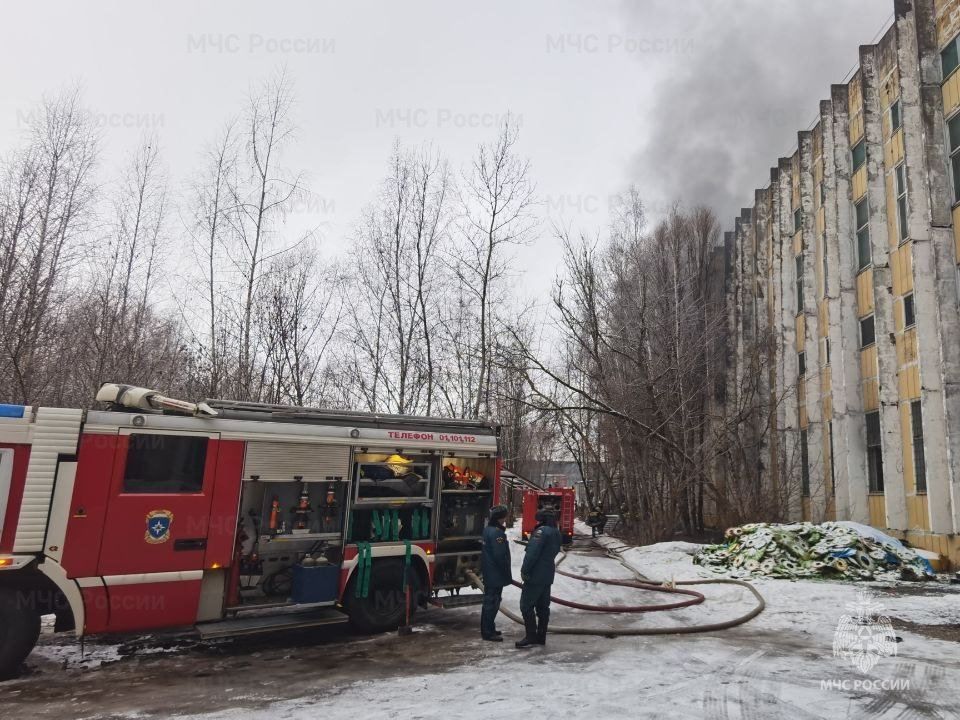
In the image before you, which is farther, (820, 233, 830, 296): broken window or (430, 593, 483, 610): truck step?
(820, 233, 830, 296): broken window

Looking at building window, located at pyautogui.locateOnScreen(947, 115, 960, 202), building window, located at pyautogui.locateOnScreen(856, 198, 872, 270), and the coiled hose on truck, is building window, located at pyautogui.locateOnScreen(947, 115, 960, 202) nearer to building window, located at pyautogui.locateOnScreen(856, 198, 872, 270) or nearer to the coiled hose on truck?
building window, located at pyautogui.locateOnScreen(856, 198, 872, 270)

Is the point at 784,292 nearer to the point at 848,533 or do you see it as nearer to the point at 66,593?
the point at 848,533

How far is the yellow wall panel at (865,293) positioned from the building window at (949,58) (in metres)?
5.64

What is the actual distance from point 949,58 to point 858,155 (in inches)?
184

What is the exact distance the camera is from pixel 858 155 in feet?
64.7

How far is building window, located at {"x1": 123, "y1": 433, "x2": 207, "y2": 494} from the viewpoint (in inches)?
272

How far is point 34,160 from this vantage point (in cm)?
1725

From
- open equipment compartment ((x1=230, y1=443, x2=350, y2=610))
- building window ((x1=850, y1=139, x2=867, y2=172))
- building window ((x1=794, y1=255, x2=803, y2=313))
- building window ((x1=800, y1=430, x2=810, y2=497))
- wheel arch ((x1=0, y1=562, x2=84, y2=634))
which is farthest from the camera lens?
building window ((x1=794, y1=255, x2=803, y2=313))

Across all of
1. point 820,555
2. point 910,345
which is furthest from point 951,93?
point 820,555

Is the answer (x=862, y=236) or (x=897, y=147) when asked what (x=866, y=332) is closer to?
(x=862, y=236)

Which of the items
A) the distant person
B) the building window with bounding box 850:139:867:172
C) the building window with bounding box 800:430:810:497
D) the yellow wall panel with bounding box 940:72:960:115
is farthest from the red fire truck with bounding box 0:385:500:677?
the building window with bounding box 850:139:867:172

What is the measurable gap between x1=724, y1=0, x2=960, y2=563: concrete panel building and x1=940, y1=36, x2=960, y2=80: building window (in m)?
0.05

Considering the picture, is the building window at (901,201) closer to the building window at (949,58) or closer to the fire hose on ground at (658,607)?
the building window at (949,58)

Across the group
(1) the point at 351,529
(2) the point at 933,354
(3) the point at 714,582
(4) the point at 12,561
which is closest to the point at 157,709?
(4) the point at 12,561
